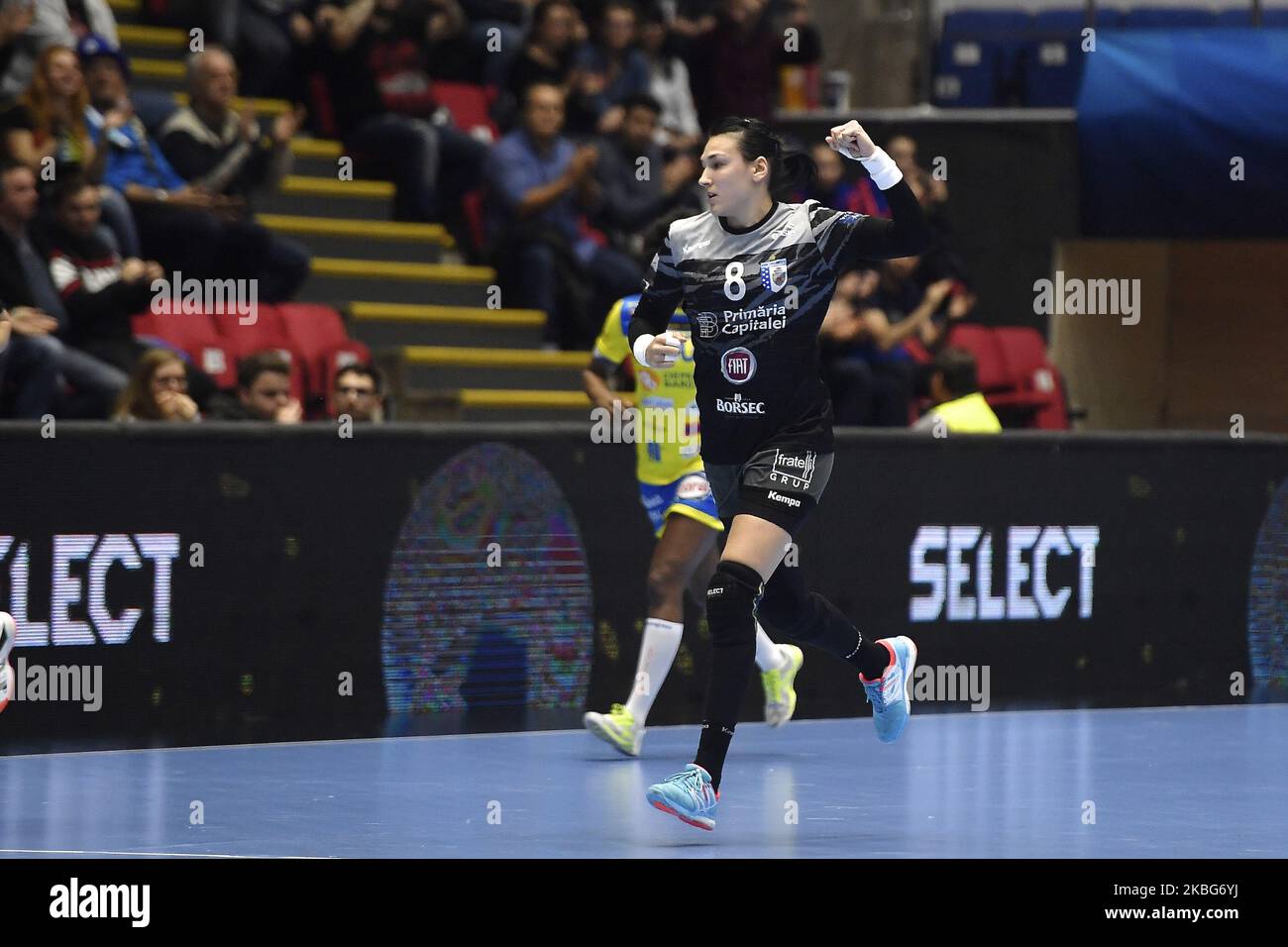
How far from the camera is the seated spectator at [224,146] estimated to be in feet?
43.4

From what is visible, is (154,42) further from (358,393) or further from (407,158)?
(358,393)

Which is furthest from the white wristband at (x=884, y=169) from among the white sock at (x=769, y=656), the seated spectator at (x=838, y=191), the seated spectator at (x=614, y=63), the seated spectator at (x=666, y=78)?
the seated spectator at (x=666, y=78)

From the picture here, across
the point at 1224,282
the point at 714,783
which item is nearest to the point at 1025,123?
the point at 1224,282

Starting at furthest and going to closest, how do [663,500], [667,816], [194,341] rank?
[194,341] → [663,500] → [667,816]

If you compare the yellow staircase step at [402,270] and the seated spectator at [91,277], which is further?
the yellow staircase step at [402,270]

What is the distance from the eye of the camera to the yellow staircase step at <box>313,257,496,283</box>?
14344 millimetres

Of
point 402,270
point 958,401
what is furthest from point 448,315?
point 958,401

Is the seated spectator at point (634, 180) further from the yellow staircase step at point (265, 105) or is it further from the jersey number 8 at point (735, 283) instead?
the jersey number 8 at point (735, 283)

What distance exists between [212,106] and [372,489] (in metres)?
4.24

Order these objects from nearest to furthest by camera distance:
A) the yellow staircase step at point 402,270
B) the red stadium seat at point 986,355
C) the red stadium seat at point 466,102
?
1. the yellow staircase step at point 402,270
2. the red stadium seat at point 466,102
3. the red stadium seat at point 986,355

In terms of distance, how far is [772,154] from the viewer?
7688mm

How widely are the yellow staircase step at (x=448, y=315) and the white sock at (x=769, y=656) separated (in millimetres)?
4703

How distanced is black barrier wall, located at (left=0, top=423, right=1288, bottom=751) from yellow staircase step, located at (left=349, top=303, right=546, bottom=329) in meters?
3.69

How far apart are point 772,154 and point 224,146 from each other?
6493 mm
